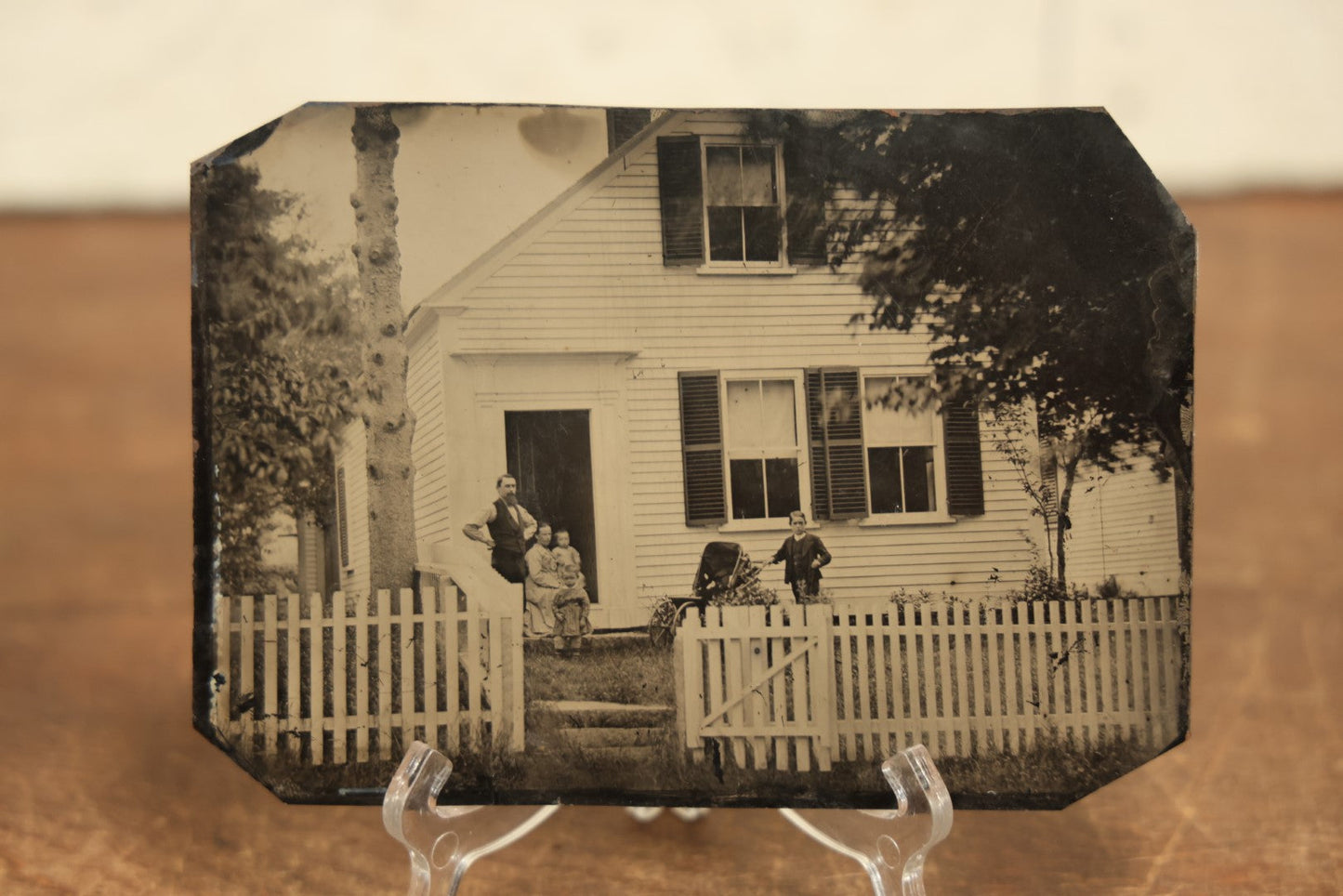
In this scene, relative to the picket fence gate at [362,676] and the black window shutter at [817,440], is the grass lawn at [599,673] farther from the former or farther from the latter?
the black window shutter at [817,440]

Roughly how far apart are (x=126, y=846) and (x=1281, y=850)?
2748 mm

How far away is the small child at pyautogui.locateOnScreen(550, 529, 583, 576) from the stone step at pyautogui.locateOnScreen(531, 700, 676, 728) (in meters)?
0.25

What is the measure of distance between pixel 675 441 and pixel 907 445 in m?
0.44

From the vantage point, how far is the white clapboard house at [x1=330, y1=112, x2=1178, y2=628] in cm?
202

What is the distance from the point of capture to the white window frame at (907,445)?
6.72ft

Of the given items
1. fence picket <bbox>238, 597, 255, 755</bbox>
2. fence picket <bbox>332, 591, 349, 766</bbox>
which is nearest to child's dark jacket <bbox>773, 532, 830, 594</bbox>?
fence picket <bbox>332, 591, 349, 766</bbox>

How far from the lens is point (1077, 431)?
2045 millimetres

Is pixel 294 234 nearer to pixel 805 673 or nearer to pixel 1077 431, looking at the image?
pixel 805 673

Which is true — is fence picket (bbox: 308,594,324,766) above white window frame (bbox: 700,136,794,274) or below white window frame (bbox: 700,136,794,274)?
below

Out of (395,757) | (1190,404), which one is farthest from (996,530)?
(395,757)

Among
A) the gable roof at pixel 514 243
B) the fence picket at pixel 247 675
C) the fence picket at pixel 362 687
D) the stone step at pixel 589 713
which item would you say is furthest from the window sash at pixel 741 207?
the fence picket at pixel 247 675

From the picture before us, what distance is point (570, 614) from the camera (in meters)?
2.02

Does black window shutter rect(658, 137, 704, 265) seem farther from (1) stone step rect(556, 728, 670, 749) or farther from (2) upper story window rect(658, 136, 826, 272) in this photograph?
(1) stone step rect(556, 728, 670, 749)

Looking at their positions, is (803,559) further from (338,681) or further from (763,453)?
(338,681)
